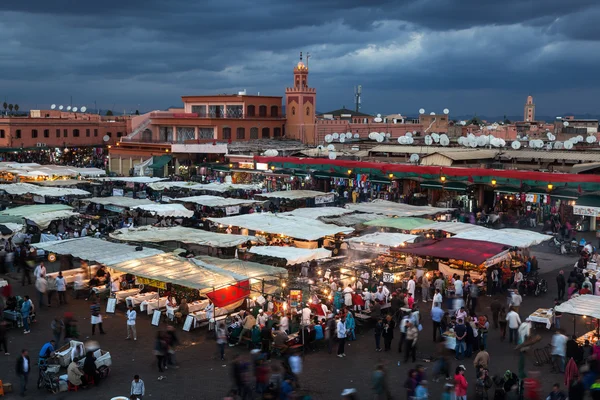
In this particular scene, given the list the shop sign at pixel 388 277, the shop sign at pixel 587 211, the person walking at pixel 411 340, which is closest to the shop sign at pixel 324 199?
the shop sign at pixel 587 211

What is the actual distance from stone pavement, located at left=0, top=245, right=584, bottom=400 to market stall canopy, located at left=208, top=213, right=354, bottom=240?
5.95m

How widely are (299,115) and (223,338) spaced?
4949 cm

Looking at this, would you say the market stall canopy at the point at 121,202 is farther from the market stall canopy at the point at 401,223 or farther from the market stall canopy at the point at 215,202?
the market stall canopy at the point at 401,223

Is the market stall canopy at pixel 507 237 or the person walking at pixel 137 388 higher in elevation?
the market stall canopy at pixel 507 237

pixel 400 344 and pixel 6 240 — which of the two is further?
pixel 6 240

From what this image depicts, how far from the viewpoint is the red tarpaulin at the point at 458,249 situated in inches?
738

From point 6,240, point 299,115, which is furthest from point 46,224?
point 299,115

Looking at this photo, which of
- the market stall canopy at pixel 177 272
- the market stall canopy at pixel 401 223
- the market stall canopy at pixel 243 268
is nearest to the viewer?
the market stall canopy at pixel 177 272

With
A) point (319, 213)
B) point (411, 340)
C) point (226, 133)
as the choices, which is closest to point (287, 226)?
point (319, 213)

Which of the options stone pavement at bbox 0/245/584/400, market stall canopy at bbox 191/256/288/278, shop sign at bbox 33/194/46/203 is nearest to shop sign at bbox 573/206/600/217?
stone pavement at bbox 0/245/584/400

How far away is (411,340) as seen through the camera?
46.0 ft

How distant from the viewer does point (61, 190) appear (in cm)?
3306

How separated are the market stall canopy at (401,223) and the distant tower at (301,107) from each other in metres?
38.1

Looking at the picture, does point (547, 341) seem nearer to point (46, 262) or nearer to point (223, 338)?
point (223, 338)
